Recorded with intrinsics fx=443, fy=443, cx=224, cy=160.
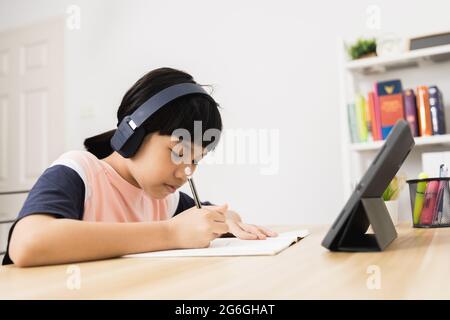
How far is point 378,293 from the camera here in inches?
16.1

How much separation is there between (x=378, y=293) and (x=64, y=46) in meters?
3.42

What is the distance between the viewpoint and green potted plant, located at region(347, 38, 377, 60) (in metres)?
2.19

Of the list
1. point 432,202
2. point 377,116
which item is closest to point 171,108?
point 432,202

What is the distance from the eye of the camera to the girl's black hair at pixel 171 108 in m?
0.97

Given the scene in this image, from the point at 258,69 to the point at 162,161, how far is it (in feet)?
6.10

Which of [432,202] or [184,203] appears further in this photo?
[184,203]

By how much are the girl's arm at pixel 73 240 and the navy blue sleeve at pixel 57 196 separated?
0.8 inches

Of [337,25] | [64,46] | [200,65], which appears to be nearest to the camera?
[337,25]

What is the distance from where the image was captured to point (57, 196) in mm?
820

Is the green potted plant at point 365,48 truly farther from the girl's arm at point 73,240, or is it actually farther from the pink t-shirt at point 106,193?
the girl's arm at point 73,240

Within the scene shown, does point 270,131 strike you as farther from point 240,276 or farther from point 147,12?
point 240,276

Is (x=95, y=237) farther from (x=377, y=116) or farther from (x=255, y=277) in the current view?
(x=377, y=116)

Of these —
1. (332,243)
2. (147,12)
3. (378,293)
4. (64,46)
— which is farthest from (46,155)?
(378,293)
